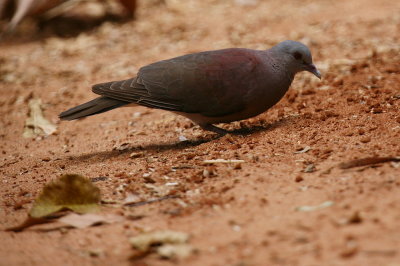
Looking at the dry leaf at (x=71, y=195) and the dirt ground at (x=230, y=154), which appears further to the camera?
the dry leaf at (x=71, y=195)

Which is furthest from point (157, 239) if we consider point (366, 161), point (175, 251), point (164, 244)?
point (366, 161)

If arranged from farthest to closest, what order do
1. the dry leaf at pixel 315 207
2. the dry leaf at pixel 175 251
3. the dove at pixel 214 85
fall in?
the dove at pixel 214 85
the dry leaf at pixel 315 207
the dry leaf at pixel 175 251

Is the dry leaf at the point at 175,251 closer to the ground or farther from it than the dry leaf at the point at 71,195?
closer to the ground

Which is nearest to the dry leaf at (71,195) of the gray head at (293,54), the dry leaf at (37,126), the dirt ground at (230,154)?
the dirt ground at (230,154)

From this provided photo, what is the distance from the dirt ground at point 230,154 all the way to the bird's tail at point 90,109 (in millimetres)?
328

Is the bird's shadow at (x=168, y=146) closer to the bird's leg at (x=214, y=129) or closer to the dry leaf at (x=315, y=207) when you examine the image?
the bird's leg at (x=214, y=129)

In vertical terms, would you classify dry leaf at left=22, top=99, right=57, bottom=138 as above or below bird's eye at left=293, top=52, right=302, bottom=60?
below

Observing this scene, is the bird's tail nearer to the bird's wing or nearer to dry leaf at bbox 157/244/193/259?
the bird's wing

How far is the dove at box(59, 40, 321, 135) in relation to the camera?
14.0 feet

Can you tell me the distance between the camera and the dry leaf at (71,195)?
10.2 feet

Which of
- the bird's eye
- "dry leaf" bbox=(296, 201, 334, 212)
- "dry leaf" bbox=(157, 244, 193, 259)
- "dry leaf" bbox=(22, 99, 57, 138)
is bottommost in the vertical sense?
"dry leaf" bbox=(296, 201, 334, 212)

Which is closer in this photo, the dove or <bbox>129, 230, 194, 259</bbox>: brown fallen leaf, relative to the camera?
<bbox>129, 230, 194, 259</bbox>: brown fallen leaf

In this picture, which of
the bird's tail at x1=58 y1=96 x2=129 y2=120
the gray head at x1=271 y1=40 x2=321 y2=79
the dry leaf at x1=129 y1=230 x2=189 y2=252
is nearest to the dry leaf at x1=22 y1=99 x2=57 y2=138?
the bird's tail at x1=58 y1=96 x2=129 y2=120

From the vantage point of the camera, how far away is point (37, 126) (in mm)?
5535
